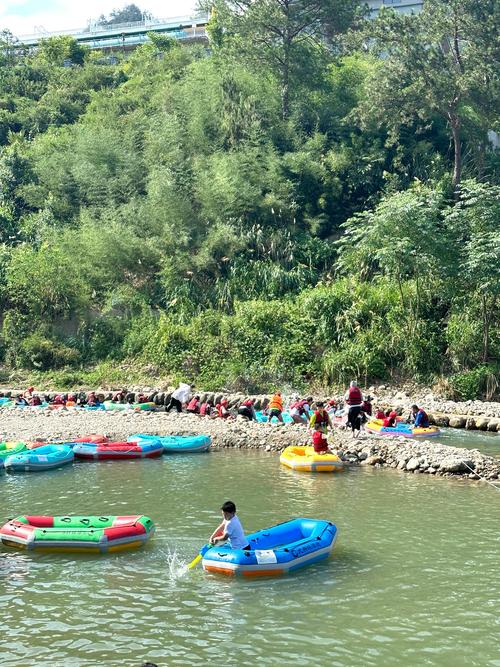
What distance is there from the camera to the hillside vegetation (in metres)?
26.2

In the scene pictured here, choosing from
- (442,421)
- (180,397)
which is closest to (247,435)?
(180,397)

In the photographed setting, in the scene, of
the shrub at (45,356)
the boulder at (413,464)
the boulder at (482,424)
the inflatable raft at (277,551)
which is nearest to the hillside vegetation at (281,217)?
the shrub at (45,356)

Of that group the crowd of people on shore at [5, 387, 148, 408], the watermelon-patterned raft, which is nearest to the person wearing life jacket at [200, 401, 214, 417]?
the crowd of people on shore at [5, 387, 148, 408]

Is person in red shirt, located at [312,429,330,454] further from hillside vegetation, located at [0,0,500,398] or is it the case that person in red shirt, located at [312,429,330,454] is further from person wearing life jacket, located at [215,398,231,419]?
hillside vegetation, located at [0,0,500,398]

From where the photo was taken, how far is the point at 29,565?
448 inches

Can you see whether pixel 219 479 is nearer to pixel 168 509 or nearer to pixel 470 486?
pixel 168 509

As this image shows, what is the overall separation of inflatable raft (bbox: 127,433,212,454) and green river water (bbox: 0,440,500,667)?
9.48ft

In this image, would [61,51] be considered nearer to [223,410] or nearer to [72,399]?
[72,399]

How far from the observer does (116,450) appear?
18250mm

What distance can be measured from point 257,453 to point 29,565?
8.15 m

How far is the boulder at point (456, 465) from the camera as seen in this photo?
643 inches

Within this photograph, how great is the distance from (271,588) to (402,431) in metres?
10.1

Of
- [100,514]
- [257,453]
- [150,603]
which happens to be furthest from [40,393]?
[150,603]

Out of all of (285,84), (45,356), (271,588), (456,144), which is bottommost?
(271,588)
